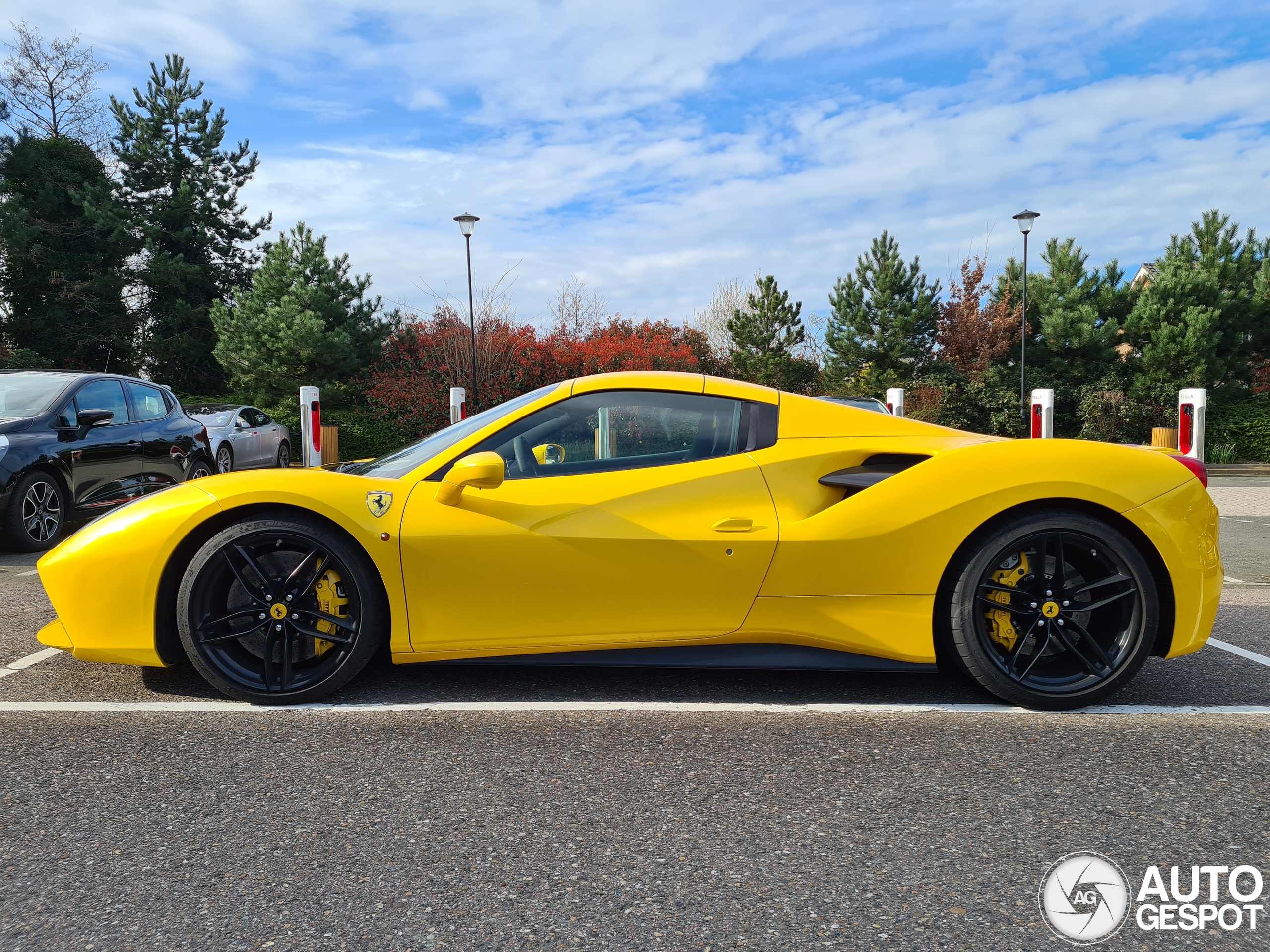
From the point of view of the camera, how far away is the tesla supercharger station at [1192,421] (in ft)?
25.8

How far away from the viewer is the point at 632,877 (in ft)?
6.63

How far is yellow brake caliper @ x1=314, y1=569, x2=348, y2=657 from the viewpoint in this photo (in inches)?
128

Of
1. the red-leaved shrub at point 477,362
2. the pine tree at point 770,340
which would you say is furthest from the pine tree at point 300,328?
the pine tree at point 770,340

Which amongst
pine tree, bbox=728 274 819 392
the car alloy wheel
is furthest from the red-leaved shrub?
the car alloy wheel

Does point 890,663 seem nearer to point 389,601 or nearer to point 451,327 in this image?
point 389,601

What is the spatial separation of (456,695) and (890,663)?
167cm

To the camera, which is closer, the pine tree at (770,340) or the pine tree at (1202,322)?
the pine tree at (1202,322)

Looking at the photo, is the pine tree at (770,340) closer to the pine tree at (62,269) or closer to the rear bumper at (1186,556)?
the pine tree at (62,269)

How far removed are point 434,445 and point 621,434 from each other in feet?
2.55

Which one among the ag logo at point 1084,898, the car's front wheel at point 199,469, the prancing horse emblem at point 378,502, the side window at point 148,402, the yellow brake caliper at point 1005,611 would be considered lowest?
the ag logo at point 1084,898

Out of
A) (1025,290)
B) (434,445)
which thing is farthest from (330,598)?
(1025,290)

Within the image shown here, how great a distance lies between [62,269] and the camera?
26.5 metres

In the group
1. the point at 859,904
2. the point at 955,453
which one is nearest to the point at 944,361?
the point at 955,453

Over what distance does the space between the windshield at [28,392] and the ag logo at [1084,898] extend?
811cm
